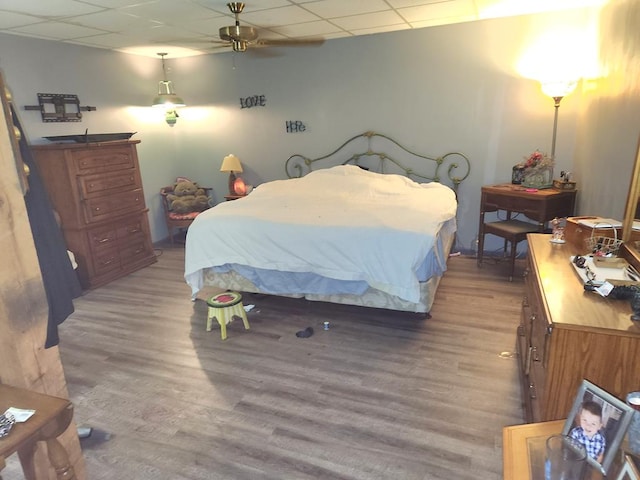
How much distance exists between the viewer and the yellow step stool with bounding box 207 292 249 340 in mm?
3201

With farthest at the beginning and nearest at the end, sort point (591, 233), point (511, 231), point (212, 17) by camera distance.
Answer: point (511, 231) < point (212, 17) < point (591, 233)

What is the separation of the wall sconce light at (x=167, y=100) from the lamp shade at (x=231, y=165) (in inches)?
36.8

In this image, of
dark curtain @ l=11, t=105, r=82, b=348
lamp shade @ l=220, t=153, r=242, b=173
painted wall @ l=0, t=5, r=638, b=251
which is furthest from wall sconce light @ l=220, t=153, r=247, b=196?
dark curtain @ l=11, t=105, r=82, b=348

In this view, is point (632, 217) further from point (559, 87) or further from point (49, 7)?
point (49, 7)

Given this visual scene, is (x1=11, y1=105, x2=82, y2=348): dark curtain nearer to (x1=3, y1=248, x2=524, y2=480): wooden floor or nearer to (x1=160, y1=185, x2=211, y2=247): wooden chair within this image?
(x1=3, y1=248, x2=524, y2=480): wooden floor

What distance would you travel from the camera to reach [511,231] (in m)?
4.02

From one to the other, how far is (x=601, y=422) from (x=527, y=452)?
240 mm

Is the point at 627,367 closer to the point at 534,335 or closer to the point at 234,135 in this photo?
the point at 534,335

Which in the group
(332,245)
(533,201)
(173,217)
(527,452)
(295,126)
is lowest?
(173,217)

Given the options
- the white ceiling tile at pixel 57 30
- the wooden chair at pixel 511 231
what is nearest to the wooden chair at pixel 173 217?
the white ceiling tile at pixel 57 30

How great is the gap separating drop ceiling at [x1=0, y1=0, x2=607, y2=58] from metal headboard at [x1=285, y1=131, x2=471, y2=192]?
1287 mm

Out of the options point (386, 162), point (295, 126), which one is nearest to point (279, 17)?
point (295, 126)

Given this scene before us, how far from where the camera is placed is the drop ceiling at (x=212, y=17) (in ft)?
Answer: 10.8

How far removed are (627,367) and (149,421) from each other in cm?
230
